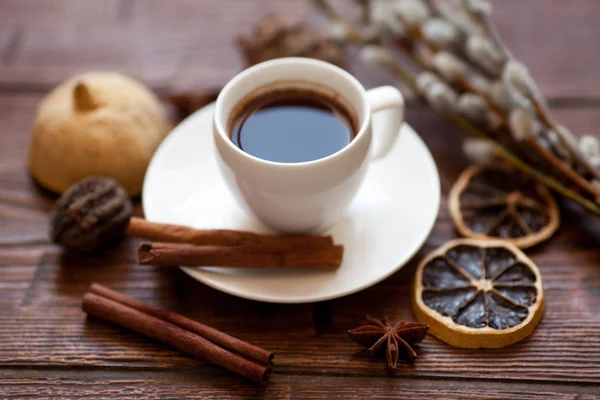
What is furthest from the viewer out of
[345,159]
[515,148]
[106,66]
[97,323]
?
[106,66]

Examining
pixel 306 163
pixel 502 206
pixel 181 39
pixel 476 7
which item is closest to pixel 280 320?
pixel 306 163

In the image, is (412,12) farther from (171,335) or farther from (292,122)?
(171,335)

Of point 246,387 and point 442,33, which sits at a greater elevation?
point 442,33

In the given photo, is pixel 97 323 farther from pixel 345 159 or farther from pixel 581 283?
pixel 581 283

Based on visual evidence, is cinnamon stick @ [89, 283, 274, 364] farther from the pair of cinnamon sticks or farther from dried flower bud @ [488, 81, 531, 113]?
dried flower bud @ [488, 81, 531, 113]

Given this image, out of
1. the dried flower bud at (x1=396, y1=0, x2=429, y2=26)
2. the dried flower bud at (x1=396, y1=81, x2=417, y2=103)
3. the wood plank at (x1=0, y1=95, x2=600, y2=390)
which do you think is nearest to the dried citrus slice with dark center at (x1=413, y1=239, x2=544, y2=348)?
the wood plank at (x1=0, y1=95, x2=600, y2=390)

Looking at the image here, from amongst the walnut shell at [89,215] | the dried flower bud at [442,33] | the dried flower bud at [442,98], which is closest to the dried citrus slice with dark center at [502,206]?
the dried flower bud at [442,98]

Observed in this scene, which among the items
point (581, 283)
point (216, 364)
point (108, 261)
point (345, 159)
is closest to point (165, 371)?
point (216, 364)
